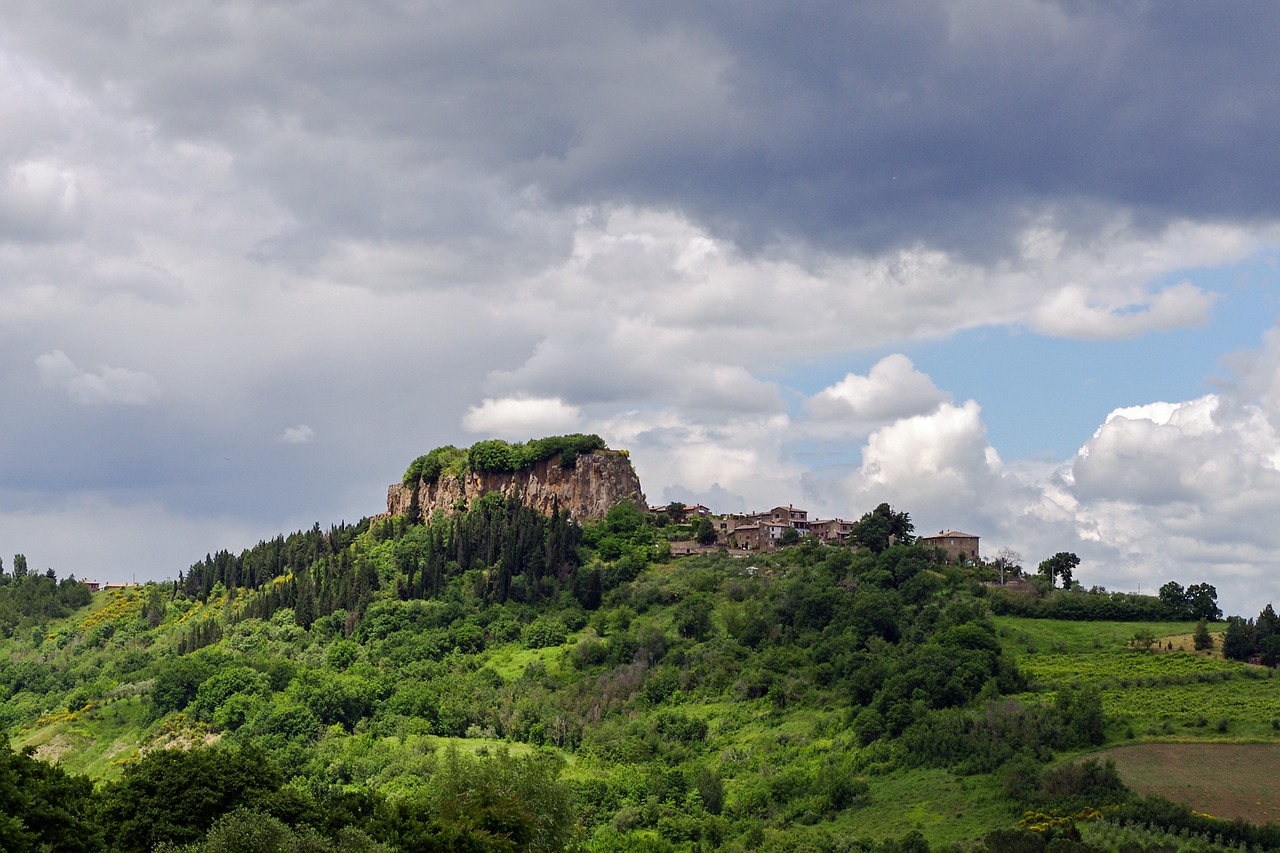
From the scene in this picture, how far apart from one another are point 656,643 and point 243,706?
3097cm

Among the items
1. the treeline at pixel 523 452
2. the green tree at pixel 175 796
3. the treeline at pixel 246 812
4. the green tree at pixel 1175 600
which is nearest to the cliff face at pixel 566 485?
the treeline at pixel 523 452

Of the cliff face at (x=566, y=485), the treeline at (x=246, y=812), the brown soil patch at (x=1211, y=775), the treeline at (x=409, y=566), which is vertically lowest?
the brown soil patch at (x=1211, y=775)

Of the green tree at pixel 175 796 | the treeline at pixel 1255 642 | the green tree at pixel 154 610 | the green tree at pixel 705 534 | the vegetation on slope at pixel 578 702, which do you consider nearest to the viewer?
the green tree at pixel 175 796

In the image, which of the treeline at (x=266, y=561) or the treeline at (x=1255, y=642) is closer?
the treeline at (x=1255, y=642)

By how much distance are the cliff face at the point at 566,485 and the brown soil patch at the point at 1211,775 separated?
71400mm

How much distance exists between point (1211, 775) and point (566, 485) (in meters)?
79.8

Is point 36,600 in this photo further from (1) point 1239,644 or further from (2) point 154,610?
(1) point 1239,644

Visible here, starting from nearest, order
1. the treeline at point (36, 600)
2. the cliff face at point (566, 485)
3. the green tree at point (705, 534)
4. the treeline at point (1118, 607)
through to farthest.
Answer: the treeline at point (1118, 607), the green tree at point (705, 534), the cliff face at point (566, 485), the treeline at point (36, 600)

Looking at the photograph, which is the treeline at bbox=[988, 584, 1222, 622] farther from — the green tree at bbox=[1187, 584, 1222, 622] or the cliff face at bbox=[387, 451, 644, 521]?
the cliff face at bbox=[387, 451, 644, 521]

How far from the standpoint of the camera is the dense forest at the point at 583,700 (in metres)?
53.7

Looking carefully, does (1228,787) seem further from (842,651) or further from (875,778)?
(842,651)

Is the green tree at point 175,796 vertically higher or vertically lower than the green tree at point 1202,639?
lower

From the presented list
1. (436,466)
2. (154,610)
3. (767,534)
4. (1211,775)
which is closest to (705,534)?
(767,534)

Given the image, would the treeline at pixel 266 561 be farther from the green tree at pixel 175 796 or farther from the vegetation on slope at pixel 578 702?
the green tree at pixel 175 796
